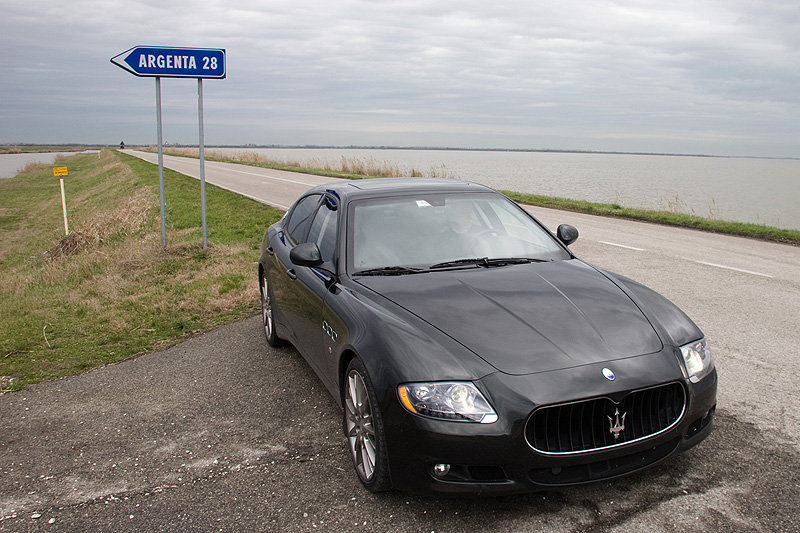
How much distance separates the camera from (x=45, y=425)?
14.4 ft

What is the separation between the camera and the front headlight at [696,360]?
3203 mm

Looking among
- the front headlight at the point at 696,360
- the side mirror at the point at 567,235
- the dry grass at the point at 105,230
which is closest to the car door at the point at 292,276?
the side mirror at the point at 567,235

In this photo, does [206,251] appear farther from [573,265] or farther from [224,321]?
[573,265]

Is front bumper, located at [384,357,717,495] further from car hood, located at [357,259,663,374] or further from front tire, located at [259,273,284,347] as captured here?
front tire, located at [259,273,284,347]

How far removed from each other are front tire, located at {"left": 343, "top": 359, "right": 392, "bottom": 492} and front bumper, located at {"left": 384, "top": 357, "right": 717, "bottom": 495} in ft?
0.29

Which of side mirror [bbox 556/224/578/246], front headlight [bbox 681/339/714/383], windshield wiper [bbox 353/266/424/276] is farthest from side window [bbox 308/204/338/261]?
front headlight [bbox 681/339/714/383]

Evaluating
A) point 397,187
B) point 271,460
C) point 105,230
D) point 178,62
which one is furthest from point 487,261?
point 105,230

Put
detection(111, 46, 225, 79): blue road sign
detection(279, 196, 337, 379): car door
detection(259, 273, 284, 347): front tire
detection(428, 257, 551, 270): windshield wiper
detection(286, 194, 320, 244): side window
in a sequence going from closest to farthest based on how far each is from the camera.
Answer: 1. detection(428, 257, 551, 270): windshield wiper
2. detection(279, 196, 337, 379): car door
3. detection(286, 194, 320, 244): side window
4. detection(259, 273, 284, 347): front tire
5. detection(111, 46, 225, 79): blue road sign

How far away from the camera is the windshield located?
13.8ft

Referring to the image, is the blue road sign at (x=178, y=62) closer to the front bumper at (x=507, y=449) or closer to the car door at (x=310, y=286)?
the car door at (x=310, y=286)

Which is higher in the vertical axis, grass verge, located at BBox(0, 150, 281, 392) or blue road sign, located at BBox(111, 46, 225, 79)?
blue road sign, located at BBox(111, 46, 225, 79)

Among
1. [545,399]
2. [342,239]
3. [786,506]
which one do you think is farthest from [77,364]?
[786,506]

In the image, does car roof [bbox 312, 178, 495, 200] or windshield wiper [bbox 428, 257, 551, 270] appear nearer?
windshield wiper [bbox 428, 257, 551, 270]

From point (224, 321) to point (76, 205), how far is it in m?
27.5
